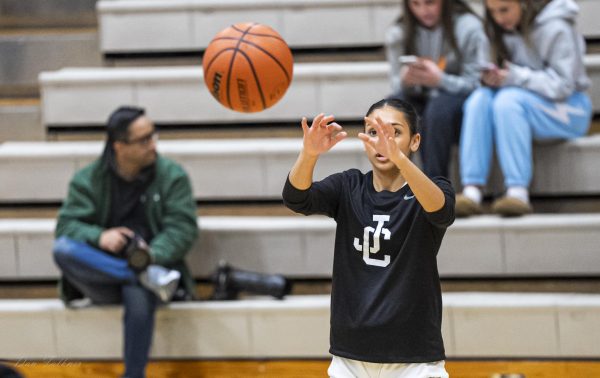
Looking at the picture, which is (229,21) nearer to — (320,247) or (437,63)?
(437,63)

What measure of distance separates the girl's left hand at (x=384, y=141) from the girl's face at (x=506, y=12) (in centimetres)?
231

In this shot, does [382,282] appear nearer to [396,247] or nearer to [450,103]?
[396,247]

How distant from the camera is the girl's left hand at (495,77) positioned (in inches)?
189

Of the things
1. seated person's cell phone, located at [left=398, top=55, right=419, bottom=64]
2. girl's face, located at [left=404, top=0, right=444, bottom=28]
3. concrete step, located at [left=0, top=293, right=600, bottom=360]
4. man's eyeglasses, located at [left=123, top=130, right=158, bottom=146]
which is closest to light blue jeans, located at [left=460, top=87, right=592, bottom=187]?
seated person's cell phone, located at [left=398, top=55, right=419, bottom=64]

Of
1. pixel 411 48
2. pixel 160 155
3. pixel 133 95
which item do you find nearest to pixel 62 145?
pixel 133 95

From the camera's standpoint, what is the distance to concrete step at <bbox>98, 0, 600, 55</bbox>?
18.7ft

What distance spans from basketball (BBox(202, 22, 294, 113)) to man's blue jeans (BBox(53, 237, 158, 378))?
40.2 inches

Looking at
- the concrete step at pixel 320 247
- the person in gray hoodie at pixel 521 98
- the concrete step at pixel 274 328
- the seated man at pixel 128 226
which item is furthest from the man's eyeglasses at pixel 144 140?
the person in gray hoodie at pixel 521 98

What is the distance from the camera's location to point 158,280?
4.57 metres

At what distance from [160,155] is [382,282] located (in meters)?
2.22

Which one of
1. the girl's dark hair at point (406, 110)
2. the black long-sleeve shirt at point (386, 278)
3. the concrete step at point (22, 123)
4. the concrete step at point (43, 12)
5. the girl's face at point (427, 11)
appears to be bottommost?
the black long-sleeve shirt at point (386, 278)

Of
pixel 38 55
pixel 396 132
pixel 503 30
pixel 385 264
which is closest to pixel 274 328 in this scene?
pixel 503 30

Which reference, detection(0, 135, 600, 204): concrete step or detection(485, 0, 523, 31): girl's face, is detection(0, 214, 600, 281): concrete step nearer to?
detection(0, 135, 600, 204): concrete step

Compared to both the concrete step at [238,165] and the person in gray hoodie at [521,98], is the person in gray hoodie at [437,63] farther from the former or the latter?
the concrete step at [238,165]
